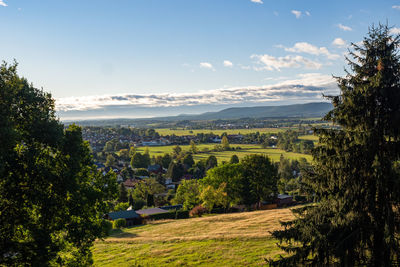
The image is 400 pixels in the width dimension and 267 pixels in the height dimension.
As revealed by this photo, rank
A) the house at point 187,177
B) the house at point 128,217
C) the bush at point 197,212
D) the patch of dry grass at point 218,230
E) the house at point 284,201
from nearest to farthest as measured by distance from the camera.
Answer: the patch of dry grass at point 218,230 < the house at point 128,217 < the bush at point 197,212 < the house at point 284,201 < the house at point 187,177

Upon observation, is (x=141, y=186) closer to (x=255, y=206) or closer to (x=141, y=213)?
(x=141, y=213)

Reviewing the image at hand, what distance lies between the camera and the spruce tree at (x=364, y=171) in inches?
436

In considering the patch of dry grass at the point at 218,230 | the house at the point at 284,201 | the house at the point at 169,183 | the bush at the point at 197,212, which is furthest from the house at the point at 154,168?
the patch of dry grass at the point at 218,230

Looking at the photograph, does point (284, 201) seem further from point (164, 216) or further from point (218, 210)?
point (164, 216)

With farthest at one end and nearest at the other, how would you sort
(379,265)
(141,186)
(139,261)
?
1. (141,186)
2. (139,261)
3. (379,265)

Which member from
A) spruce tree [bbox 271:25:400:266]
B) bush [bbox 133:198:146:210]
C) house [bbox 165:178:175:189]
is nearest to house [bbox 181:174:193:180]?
house [bbox 165:178:175:189]

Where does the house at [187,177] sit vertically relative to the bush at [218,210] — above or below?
below

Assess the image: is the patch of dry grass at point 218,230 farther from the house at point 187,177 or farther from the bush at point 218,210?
the house at point 187,177

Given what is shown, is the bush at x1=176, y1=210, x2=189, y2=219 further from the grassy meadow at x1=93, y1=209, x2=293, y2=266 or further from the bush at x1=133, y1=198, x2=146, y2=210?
the bush at x1=133, y1=198, x2=146, y2=210

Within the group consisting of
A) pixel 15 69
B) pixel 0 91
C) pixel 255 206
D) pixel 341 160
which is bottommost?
pixel 255 206

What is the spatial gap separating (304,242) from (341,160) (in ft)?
12.5

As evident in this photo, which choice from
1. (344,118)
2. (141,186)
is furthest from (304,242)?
(141,186)

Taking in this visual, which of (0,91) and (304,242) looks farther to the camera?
(0,91)

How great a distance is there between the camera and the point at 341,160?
11570 mm
